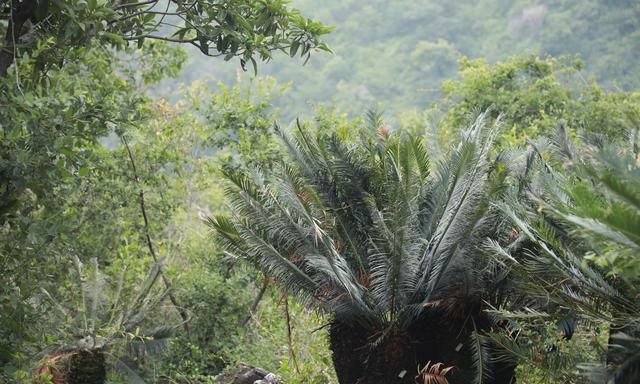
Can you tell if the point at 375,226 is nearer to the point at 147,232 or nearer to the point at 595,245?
the point at 595,245

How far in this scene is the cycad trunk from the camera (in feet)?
28.0

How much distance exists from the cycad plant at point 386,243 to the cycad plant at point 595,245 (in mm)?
576

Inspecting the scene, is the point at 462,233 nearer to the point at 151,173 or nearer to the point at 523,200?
the point at 523,200

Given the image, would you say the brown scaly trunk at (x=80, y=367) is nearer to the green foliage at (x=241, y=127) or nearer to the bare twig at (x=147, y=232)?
the bare twig at (x=147, y=232)

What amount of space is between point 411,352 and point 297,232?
176 cm

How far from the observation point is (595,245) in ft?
20.1

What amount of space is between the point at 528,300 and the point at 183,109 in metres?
11.8

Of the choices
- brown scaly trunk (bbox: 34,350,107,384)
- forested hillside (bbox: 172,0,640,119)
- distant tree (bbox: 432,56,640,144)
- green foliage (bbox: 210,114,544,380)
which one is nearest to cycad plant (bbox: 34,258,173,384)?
brown scaly trunk (bbox: 34,350,107,384)

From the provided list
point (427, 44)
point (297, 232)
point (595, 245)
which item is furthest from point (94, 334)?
point (427, 44)

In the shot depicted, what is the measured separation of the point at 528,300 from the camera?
853 cm

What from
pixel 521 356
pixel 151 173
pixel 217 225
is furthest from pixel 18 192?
pixel 151 173

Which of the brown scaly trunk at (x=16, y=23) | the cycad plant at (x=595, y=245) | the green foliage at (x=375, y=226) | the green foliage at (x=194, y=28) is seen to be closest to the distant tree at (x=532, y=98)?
the green foliage at (x=375, y=226)

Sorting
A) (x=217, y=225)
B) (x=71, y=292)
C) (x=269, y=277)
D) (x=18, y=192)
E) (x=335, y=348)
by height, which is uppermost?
(x=18, y=192)

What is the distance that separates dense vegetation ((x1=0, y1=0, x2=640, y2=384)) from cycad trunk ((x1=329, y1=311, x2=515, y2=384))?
0.08 ft
